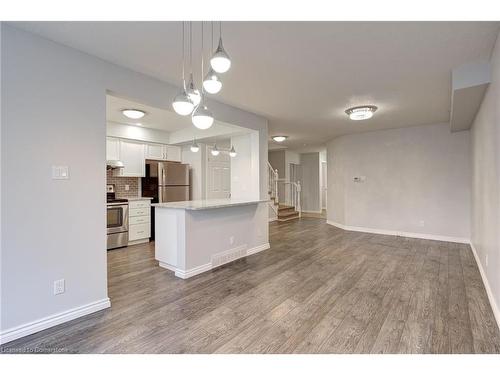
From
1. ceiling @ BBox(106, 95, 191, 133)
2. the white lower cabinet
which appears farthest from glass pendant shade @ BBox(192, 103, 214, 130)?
the white lower cabinet

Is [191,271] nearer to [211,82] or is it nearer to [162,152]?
[211,82]

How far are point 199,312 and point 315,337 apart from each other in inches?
43.6

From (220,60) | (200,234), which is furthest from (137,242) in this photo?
(220,60)

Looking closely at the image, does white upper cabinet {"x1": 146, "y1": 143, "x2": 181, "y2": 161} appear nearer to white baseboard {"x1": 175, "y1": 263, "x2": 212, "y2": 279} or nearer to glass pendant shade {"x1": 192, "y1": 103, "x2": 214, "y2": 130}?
white baseboard {"x1": 175, "y1": 263, "x2": 212, "y2": 279}

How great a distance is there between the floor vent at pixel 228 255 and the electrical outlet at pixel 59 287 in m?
1.88

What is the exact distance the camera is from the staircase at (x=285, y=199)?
8.36m

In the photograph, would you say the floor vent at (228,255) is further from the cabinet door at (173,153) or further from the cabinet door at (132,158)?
the cabinet door at (173,153)

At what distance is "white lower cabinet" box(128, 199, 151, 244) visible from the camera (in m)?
5.11

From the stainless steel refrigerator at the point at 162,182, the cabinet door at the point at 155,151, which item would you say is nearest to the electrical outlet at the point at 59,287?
the stainless steel refrigerator at the point at 162,182

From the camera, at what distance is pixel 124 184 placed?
5.67 m

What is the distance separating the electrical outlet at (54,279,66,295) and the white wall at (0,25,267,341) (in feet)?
0.12
